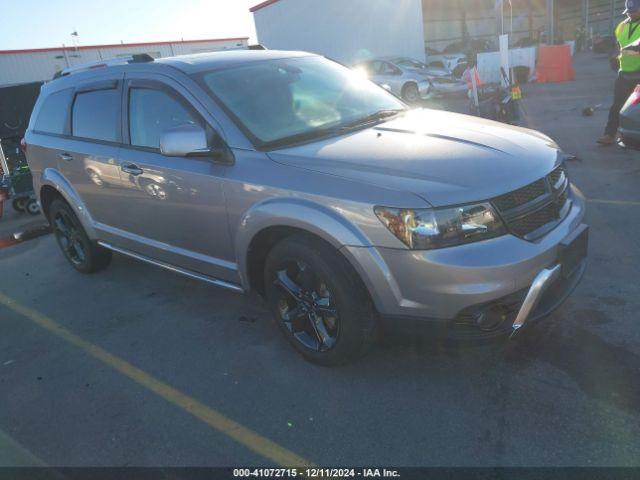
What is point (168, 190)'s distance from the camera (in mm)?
3633

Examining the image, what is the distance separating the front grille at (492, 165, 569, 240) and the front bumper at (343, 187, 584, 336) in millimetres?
78

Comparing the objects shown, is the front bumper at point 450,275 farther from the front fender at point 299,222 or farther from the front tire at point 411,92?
the front tire at point 411,92

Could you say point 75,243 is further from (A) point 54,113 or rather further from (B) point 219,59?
(B) point 219,59

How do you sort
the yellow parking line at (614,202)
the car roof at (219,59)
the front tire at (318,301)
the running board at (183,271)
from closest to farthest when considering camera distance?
the front tire at (318,301)
the running board at (183,271)
the car roof at (219,59)
the yellow parking line at (614,202)

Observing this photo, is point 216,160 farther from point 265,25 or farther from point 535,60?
point 265,25

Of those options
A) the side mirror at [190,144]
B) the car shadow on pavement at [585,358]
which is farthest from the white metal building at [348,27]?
the side mirror at [190,144]

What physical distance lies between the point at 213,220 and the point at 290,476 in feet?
5.38

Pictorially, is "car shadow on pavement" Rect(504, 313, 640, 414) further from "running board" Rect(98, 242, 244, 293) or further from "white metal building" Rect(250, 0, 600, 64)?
"white metal building" Rect(250, 0, 600, 64)

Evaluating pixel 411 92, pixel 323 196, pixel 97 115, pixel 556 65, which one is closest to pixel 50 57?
pixel 411 92

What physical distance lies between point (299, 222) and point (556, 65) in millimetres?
17907

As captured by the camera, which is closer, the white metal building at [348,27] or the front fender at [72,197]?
the front fender at [72,197]

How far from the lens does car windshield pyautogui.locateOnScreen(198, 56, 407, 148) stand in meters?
3.38

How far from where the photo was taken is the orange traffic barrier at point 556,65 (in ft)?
58.3

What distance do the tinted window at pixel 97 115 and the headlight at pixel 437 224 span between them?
2.57 meters
